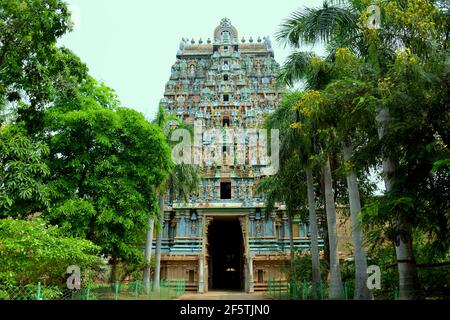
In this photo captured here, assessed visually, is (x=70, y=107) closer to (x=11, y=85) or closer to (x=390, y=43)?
(x=11, y=85)

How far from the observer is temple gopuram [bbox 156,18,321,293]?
31.1 meters

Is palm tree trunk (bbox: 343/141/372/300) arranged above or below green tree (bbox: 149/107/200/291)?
below

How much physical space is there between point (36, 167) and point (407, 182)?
9.62m

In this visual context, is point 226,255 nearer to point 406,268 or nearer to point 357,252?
point 357,252

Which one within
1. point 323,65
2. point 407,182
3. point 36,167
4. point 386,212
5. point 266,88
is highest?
point 266,88

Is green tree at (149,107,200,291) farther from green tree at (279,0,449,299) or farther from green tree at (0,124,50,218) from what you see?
green tree at (279,0,449,299)

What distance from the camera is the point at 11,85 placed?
12.9m

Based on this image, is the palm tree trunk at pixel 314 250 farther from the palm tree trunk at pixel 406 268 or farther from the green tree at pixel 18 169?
the green tree at pixel 18 169

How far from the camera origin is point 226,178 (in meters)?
35.3

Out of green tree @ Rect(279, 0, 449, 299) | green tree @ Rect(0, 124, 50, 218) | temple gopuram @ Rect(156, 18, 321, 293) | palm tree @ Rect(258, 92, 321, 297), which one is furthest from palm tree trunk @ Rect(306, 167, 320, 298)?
green tree @ Rect(0, 124, 50, 218)

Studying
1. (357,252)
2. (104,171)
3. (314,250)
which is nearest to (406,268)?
(357,252)

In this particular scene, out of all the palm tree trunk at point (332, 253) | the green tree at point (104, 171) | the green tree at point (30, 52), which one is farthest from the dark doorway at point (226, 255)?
the green tree at point (30, 52)
